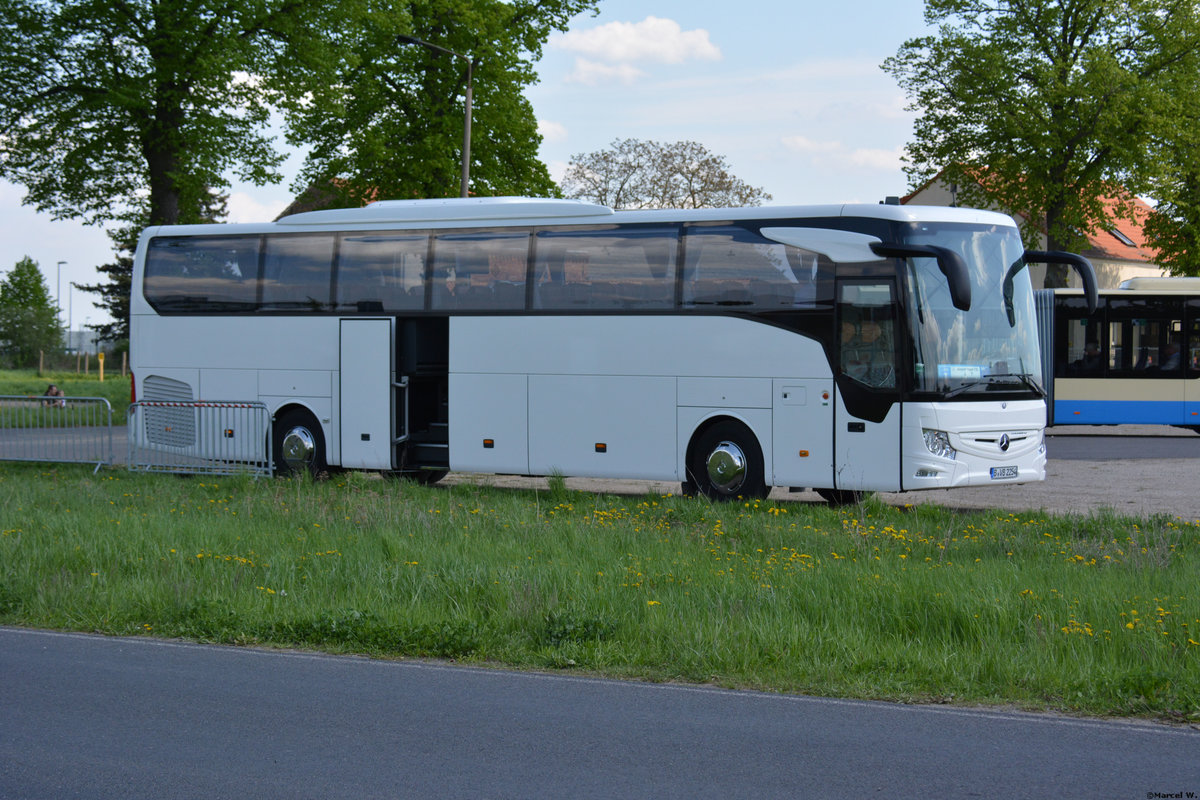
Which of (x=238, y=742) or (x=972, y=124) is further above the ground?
(x=972, y=124)

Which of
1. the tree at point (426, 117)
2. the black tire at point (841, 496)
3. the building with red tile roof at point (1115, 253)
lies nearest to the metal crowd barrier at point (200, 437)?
the black tire at point (841, 496)

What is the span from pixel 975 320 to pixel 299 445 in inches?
369

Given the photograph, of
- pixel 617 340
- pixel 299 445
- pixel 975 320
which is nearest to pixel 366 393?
pixel 299 445

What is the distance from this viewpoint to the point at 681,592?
8734 millimetres

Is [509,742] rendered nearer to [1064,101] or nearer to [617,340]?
[617,340]

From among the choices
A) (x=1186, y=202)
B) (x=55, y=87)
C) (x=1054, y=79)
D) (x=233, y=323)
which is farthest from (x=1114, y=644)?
(x=1186, y=202)

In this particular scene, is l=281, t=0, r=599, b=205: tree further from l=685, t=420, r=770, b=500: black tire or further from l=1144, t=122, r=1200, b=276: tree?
l=1144, t=122, r=1200, b=276: tree

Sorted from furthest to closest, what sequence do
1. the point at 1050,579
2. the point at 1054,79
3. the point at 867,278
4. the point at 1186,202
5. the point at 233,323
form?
1. the point at 1186,202
2. the point at 1054,79
3. the point at 233,323
4. the point at 867,278
5. the point at 1050,579

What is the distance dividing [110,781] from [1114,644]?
213 inches

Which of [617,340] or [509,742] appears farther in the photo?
[617,340]

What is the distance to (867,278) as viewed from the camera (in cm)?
1398

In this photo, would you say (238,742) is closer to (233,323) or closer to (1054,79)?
(233,323)

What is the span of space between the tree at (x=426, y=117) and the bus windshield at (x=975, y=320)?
21.5 m

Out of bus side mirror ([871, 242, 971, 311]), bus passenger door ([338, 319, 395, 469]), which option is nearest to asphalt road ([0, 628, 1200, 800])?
bus side mirror ([871, 242, 971, 311])
